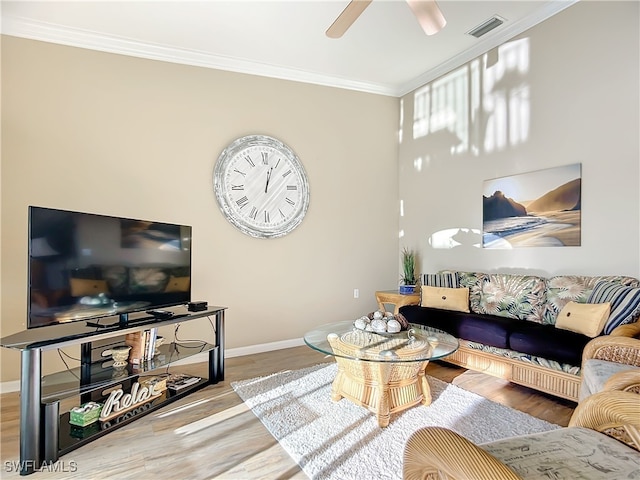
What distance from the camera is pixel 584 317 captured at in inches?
101

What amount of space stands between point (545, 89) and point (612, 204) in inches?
46.7

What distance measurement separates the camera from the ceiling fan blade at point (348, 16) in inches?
87.3

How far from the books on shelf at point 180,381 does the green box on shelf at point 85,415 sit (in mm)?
608

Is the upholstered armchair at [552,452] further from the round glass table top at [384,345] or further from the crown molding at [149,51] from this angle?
the crown molding at [149,51]

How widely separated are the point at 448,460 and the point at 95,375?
2261 millimetres

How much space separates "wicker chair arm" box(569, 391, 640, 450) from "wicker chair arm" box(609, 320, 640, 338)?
1.14 m

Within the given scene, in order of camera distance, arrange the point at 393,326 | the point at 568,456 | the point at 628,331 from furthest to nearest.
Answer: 1. the point at 393,326
2. the point at 628,331
3. the point at 568,456

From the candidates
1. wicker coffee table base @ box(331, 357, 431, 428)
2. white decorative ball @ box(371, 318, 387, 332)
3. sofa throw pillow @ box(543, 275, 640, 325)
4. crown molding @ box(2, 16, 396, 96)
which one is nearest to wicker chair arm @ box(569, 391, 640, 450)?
wicker coffee table base @ box(331, 357, 431, 428)

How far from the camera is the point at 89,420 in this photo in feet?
7.41

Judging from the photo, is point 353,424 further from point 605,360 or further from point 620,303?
point 620,303

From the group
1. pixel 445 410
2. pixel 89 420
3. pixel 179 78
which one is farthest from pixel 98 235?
pixel 445 410

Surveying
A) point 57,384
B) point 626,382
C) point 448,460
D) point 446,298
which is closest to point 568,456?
point 448,460

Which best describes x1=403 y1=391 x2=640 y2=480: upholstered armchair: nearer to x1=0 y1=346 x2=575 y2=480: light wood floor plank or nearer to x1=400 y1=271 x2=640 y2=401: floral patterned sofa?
x1=0 y1=346 x2=575 y2=480: light wood floor plank

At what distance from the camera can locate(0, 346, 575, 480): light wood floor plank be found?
1883 mm
